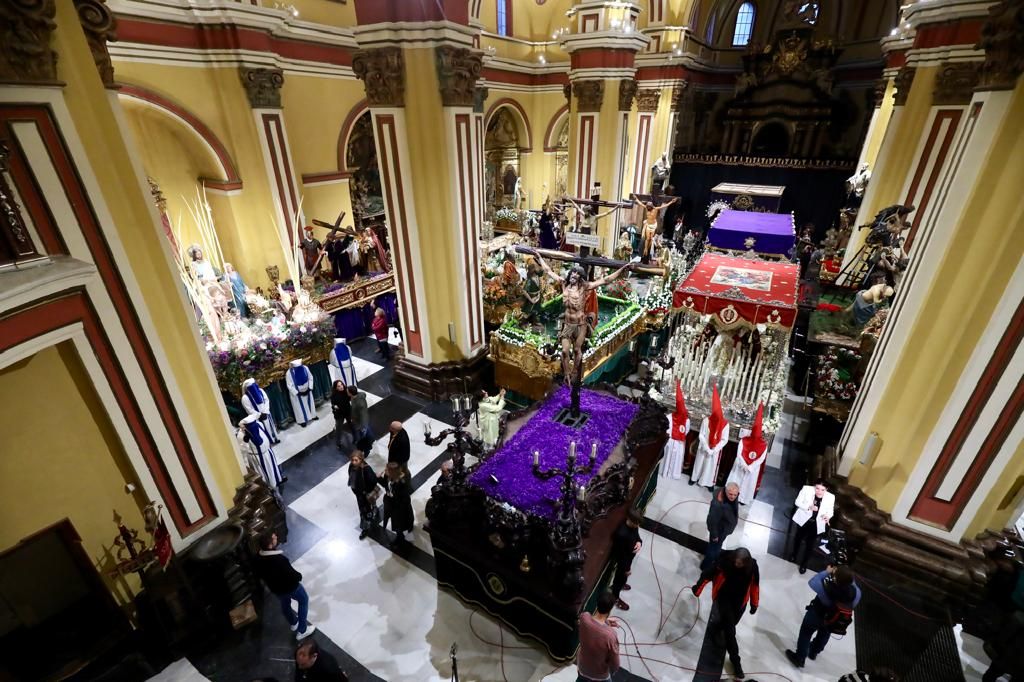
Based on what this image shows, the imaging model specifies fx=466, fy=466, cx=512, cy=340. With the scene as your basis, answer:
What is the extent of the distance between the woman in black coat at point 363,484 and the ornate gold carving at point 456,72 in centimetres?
521

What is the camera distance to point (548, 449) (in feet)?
18.4

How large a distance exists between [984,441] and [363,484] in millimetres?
6276

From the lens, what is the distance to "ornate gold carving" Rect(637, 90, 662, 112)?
14395 millimetres

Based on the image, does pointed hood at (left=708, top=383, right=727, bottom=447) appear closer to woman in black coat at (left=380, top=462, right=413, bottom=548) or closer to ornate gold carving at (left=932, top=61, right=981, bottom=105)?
woman in black coat at (left=380, top=462, right=413, bottom=548)

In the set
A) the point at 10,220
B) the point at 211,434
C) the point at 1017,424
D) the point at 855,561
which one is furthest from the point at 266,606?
the point at 1017,424

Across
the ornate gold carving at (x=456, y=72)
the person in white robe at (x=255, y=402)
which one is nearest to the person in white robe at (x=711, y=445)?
the ornate gold carving at (x=456, y=72)

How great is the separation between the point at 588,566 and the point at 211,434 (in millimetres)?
4003

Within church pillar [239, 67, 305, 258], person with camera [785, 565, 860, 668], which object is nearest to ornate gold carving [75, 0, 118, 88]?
church pillar [239, 67, 305, 258]

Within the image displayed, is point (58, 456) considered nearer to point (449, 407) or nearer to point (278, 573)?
point (278, 573)

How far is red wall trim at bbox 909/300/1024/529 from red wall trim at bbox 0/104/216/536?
734 cm

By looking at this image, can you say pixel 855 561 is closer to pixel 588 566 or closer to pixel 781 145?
pixel 588 566

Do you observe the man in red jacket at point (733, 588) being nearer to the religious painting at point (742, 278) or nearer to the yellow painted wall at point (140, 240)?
the religious painting at point (742, 278)

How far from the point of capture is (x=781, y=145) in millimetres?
21266

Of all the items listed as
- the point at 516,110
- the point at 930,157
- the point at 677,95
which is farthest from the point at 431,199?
the point at 677,95
